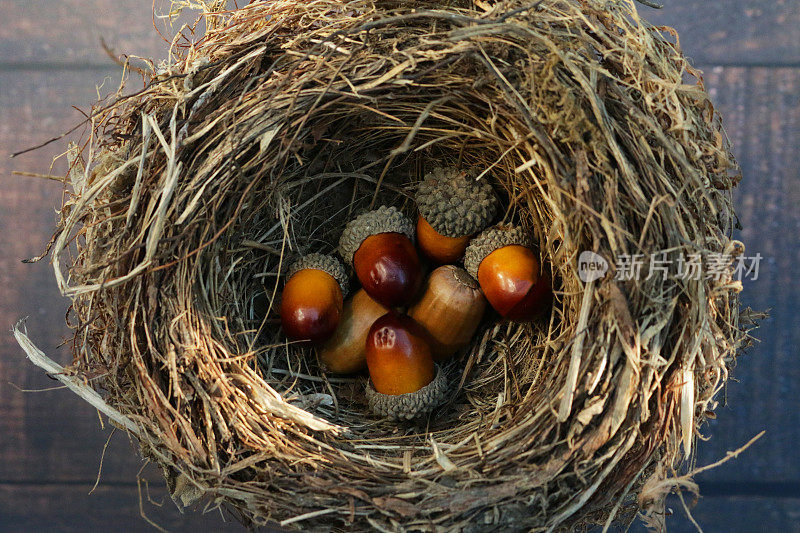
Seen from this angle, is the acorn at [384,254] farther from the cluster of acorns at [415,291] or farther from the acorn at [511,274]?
the acorn at [511,274]

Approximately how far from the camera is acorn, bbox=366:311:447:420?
3.01ft

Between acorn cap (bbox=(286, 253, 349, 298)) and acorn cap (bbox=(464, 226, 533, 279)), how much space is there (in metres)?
0.21

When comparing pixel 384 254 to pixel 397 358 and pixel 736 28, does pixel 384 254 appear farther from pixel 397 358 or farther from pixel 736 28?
pixel 736 28

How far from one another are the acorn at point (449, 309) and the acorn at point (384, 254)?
3cm

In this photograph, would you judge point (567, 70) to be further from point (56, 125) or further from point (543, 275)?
point (56, 125)

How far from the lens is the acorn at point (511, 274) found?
0.90 metres

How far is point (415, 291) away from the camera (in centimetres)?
97

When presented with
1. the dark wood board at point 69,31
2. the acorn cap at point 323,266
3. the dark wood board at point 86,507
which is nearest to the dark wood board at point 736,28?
the acorn cap at point 323,266

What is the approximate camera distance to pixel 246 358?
87cm

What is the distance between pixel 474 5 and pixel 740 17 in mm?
630

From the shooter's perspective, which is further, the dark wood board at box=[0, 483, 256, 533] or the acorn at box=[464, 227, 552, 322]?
the dark wood board at box=[0, 483, 256, 533]

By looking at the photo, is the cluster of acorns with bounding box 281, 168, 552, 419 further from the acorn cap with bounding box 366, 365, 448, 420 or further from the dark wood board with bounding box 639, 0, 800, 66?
the dark wood board with bounding box 639, 0, 800, 66

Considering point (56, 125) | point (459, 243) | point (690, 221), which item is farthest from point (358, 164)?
point (56, 125)

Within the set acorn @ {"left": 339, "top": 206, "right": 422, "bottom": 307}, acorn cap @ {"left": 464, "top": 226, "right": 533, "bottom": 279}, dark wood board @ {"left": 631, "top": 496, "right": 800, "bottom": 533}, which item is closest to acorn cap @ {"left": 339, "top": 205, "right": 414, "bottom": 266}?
acorn @ {"left": 339, "top": 206, "right": 422, "bottom": 307}
